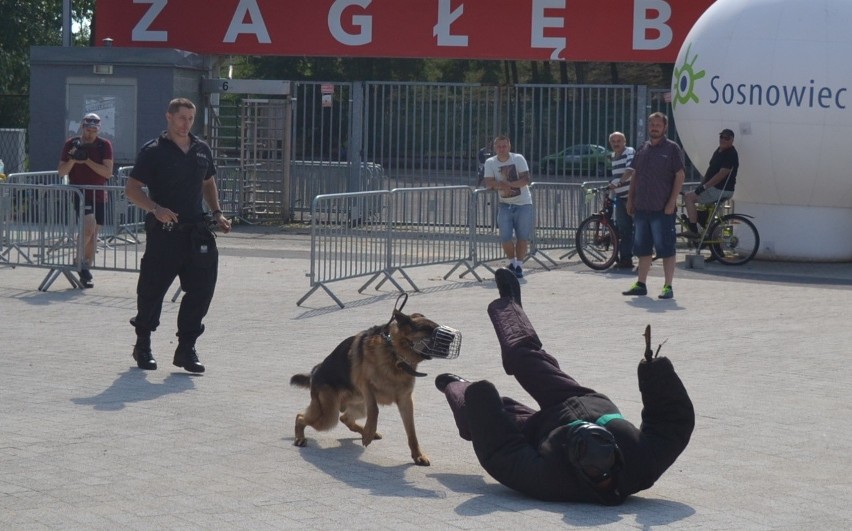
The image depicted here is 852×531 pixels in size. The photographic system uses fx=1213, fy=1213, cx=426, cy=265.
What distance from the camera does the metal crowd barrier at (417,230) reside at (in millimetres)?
12727

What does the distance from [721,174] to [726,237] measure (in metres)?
0.88

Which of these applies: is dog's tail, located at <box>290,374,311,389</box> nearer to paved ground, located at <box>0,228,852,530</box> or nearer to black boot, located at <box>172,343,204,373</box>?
paved ground, located at <box>0,228,852,530</box>

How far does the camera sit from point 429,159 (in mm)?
21375

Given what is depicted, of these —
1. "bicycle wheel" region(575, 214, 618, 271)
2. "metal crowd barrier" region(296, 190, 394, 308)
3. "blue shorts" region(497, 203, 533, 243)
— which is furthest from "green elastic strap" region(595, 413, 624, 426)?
"bicycle wheel" region(575, 214, 618, 271)

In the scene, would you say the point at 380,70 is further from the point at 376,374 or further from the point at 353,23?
the point at 376,374

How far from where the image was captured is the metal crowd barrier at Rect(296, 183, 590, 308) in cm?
1273

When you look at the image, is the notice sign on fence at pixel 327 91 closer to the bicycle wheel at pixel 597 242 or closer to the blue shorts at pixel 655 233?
the bicycle wheel at pixel 597 242

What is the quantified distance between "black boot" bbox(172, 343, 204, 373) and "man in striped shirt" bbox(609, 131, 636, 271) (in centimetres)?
765

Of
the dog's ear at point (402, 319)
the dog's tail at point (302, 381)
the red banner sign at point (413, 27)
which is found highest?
the red banner sign at point (413, 27)

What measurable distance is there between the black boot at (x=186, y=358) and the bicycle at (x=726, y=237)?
9.12 meters

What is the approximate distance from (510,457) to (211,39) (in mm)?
17095

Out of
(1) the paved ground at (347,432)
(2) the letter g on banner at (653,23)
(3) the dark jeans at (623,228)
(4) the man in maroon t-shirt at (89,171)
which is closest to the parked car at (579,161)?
(2) the letter g on banner at (653,23)

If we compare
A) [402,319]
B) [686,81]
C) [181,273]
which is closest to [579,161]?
[686,81]

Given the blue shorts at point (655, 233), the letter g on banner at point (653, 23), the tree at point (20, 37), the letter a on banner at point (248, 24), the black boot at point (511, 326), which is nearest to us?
the black boot at point (511, 326)
